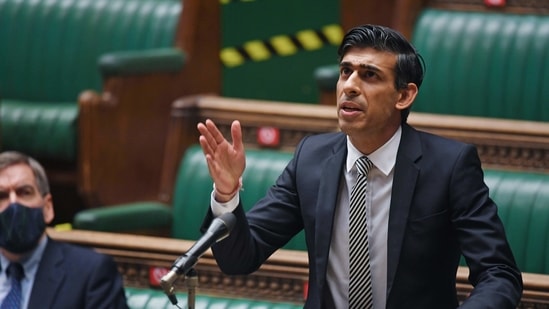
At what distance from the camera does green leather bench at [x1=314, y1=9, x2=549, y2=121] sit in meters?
2.92

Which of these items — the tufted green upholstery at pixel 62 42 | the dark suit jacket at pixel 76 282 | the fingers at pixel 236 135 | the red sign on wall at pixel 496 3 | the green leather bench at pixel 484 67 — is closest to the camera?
the fingers at pixel 236 135

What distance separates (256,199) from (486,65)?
26.0 inches

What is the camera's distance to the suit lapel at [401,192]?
5.41ft

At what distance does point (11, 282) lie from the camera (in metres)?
2.27

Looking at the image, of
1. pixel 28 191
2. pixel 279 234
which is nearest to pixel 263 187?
pixel 28 191

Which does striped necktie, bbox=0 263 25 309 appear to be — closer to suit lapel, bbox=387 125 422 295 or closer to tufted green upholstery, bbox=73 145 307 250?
tufted green upholstery, bbox=73 145 307 250

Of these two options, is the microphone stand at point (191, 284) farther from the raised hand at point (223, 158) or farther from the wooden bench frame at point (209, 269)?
the wooden bench frame at point (209, 269)

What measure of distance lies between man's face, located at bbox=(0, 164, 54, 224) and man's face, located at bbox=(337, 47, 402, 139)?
33.1 inches

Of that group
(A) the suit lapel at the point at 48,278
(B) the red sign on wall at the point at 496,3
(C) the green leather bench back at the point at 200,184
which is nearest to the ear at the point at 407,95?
(A) the suit lapel at the point at 48,278

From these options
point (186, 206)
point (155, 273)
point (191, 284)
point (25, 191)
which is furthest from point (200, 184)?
point (191, 284)

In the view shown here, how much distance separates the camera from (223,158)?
62.9 inches

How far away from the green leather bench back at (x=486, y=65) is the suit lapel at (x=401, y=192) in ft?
4.15

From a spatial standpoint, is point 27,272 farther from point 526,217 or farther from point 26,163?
point 526,217

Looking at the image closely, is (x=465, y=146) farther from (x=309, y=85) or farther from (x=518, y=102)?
(x=309, y=85)
